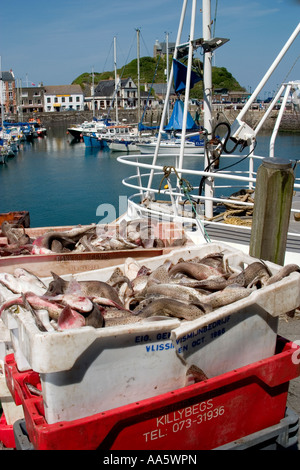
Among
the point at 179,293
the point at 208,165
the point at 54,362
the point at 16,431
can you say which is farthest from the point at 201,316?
the point at 208,165

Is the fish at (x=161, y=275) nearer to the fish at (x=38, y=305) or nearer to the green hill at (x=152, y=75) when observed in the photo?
the fish at (x=38, y=305)

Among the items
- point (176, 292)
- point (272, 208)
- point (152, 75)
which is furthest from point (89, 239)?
point (152, 75)

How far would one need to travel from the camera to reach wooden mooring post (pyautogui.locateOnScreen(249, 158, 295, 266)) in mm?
5438

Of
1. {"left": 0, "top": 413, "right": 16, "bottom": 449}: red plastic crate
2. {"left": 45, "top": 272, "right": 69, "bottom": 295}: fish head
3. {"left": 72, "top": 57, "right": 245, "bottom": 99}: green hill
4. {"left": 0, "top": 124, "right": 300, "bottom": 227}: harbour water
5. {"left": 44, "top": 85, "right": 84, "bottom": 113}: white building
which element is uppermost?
{"left": 72, "top": 57, "right": 245, "bottom": 99}: green hill

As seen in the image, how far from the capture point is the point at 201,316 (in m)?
3.90

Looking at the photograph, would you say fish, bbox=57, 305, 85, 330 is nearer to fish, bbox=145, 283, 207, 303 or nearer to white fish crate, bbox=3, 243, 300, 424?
white fish crate, bbox=3, 243, 300, 424

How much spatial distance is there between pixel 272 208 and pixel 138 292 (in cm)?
197

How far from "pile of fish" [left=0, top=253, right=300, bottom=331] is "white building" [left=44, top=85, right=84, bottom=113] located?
125513 millimetres

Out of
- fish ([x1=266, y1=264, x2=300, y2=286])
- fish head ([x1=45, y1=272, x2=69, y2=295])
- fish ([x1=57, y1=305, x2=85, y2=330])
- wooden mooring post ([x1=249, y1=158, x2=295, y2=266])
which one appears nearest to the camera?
fish ([x1=57, y1=305, x2=85, y2=330])

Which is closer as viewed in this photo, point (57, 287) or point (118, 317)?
point (118, 317)

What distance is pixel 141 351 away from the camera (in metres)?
3.61

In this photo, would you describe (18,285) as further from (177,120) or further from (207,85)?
(177,120)

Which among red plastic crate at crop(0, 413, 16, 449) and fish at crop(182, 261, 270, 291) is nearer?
red plastic crate at crop(0, 413, 16, 449)

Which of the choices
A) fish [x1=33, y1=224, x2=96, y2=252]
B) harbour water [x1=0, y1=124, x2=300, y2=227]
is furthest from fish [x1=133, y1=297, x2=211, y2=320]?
harbour water [x1=0, y1=124, x2=300, y2=227]
